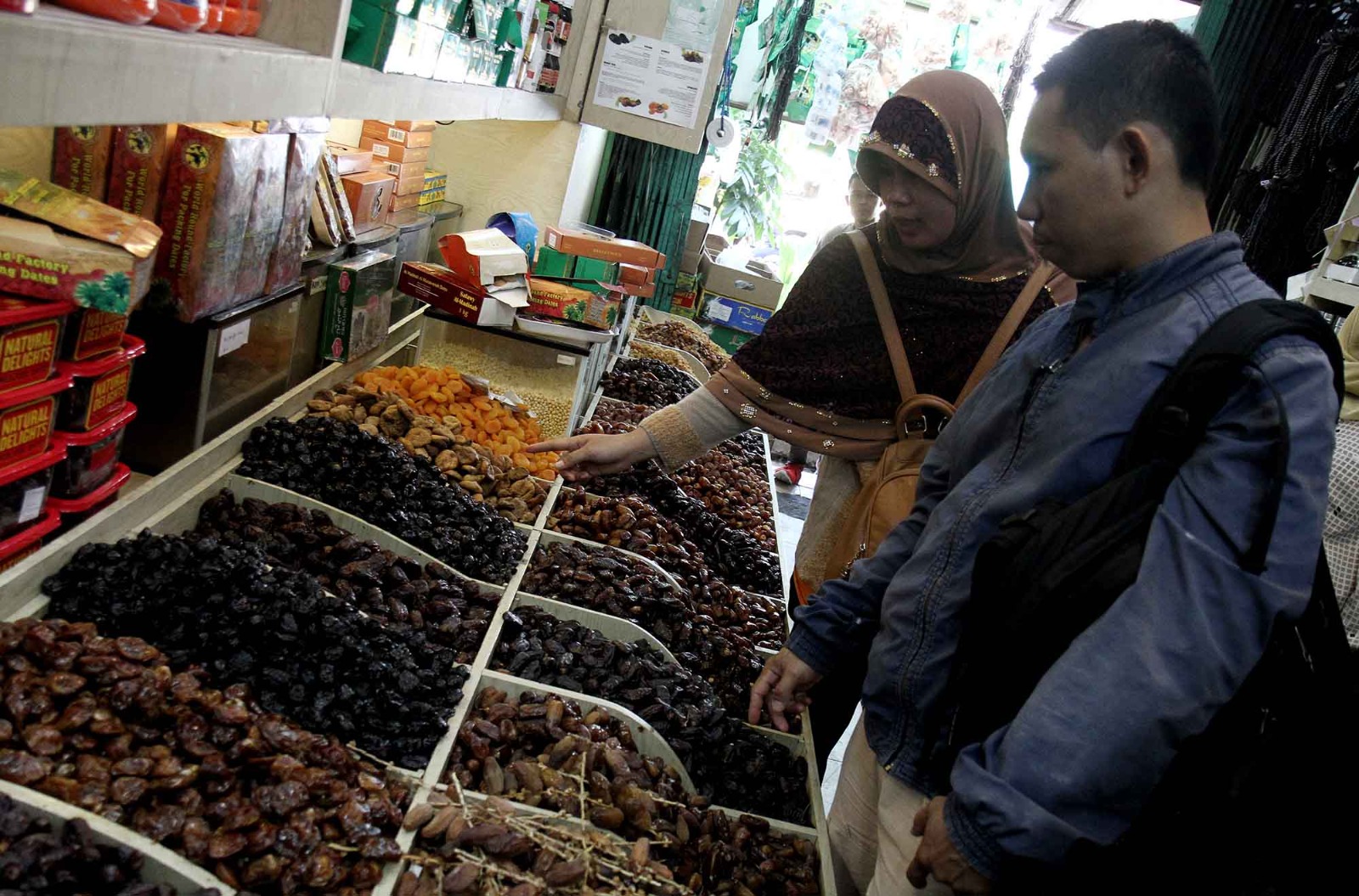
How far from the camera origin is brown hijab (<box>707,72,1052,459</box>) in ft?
6.82

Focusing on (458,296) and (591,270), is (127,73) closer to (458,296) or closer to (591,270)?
(458,296)

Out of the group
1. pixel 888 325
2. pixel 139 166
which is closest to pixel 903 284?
pixel 888 325

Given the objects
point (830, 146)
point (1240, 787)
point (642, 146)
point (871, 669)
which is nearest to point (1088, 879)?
point (1240, 787)

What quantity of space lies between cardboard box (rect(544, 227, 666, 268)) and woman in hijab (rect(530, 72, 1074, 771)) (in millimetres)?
1541

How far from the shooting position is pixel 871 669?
5.16 feet

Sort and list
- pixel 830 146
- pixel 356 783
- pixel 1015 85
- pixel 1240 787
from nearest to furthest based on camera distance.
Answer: pixel 1240 787, pixel 356 783, pixel 1015 85, pixel 830 146

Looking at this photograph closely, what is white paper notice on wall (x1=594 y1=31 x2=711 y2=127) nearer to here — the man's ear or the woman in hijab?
the woman in hijab

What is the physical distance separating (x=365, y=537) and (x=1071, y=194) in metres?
1.76

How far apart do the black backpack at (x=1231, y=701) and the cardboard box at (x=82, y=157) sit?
1.84 m

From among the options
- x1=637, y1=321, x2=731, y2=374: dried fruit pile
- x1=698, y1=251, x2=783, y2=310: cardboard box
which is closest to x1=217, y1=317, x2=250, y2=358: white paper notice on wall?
x1=637, y1=321, x2=731, y2=374: dried fruit pile

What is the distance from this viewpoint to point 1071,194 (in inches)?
51.0

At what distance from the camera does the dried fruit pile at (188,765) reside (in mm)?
1349

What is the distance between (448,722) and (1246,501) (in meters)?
1.36

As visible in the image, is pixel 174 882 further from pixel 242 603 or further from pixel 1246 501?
pixel 1246 501
